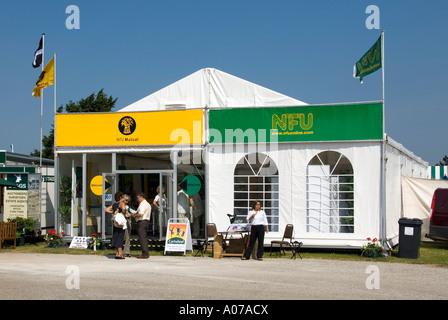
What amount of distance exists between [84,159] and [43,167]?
387 cm

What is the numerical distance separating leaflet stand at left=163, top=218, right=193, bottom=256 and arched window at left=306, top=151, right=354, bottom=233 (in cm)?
331

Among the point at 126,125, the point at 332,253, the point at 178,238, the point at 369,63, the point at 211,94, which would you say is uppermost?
the point at 369,63

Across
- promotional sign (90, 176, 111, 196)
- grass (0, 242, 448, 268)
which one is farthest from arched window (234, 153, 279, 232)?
promotional sign (90, 176, 111, 196)

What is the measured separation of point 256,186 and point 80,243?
5.52 meters

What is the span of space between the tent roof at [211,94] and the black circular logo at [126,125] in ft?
6.12

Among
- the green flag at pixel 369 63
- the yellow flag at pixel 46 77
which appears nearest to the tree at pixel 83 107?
the yellow flag at pixel 46 77

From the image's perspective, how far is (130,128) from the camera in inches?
637

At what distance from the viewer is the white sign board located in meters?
15.8

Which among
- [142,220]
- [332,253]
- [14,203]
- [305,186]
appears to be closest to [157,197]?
[142,220]

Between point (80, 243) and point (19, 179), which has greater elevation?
point (19, 179)

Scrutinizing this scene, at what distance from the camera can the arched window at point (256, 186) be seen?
15.1 meters

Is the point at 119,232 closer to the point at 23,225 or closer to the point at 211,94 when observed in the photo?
the point at 23,225

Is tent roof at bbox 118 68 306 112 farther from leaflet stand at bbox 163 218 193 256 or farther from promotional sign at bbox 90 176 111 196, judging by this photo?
leaflet stand at bbox 163 218 193 256
